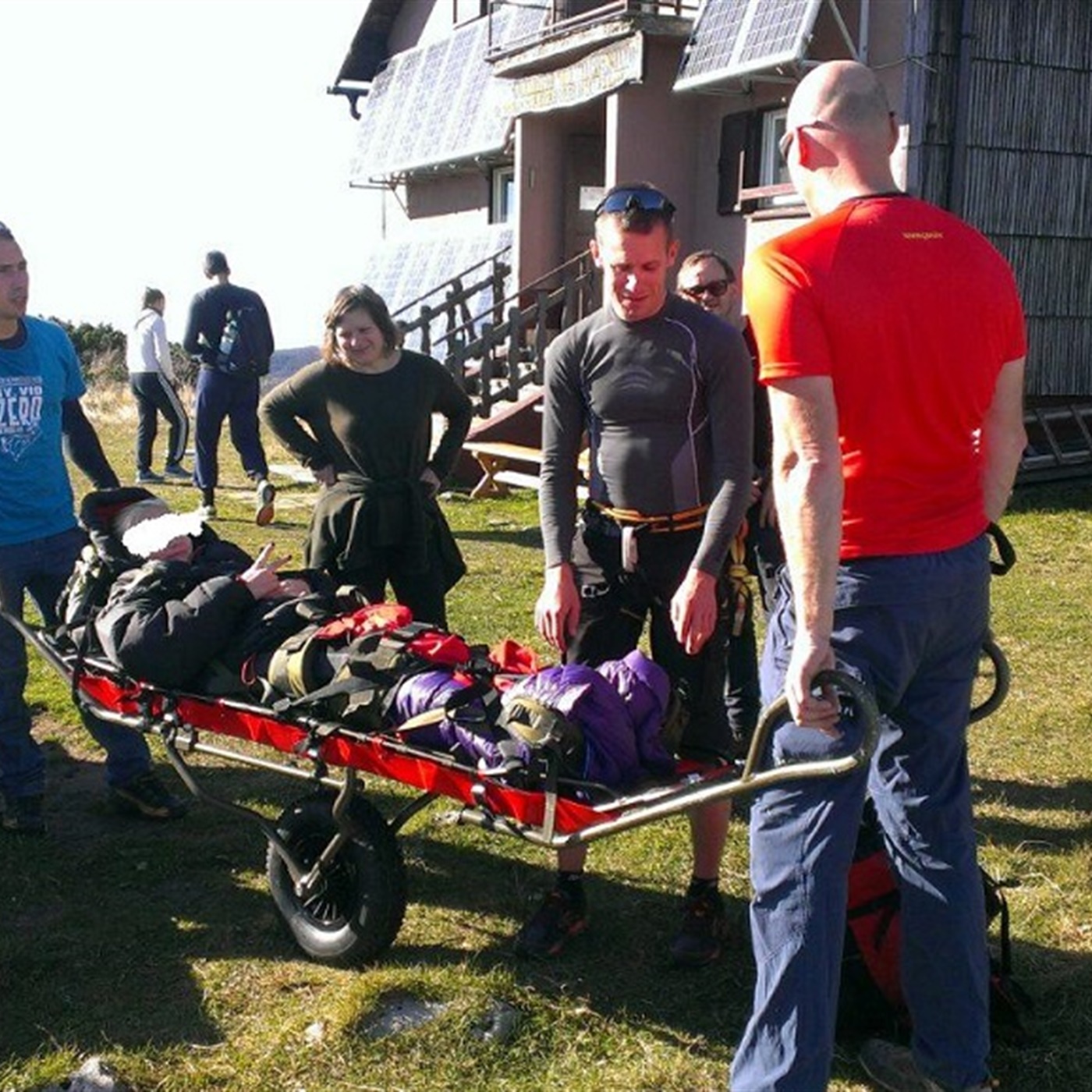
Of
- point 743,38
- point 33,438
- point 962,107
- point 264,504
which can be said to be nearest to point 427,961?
point 33,438

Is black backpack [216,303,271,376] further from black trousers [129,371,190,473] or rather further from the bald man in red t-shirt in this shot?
the bald man in red t-shirt

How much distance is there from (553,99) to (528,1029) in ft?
44.0

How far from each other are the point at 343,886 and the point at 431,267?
16.7 meters

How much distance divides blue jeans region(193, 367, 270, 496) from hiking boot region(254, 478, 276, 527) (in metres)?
0.40

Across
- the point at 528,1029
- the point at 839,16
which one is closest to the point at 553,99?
the point at 839,16

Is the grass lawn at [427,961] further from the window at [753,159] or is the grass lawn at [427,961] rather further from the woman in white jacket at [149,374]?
the woman in white jacket at [149,374]

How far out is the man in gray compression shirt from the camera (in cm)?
369

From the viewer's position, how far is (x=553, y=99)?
50.0ft

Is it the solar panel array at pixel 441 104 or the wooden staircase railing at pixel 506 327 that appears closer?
the wooden staircase railing at pixel 506 327

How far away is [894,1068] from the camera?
10.3 feet

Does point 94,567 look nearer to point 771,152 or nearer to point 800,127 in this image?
point 800,127

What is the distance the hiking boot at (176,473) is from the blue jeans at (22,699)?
31.7 ft

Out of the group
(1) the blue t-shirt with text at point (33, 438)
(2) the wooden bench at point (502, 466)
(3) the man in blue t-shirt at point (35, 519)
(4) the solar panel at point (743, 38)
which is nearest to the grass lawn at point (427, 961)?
(3) the man in blue t-shirt at point (35, 519)

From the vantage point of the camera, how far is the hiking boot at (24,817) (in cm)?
484
